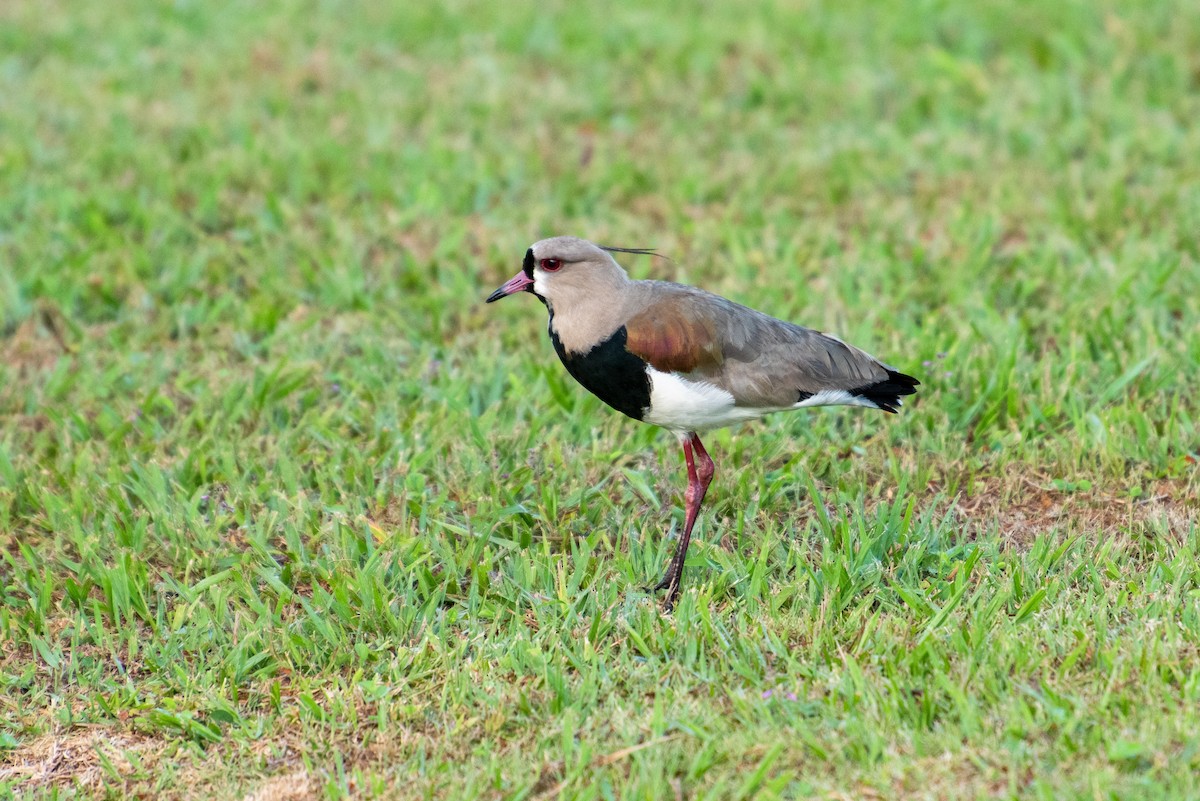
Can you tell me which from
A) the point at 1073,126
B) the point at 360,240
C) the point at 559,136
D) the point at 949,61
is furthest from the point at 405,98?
the point at 1073,126

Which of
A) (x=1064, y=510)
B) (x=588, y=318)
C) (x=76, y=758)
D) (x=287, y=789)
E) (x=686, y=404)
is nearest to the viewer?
(x=287, y=789)

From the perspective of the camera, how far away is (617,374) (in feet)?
14.0

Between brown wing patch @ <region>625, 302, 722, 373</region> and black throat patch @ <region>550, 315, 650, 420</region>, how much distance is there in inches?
1.6

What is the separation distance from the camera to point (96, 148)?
299 inches

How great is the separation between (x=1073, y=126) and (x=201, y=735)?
5721mm

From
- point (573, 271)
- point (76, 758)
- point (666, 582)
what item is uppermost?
point (573, 271)

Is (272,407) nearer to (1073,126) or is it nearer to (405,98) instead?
(405,98)

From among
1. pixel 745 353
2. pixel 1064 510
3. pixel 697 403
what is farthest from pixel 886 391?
pixel 1064 510

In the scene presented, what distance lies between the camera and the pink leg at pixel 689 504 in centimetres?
439

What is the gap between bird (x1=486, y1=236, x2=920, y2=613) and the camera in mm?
4285

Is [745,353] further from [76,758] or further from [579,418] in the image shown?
[76,758]

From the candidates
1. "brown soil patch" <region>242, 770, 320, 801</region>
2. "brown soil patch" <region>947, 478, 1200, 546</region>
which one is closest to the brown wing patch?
"brown soil patch" <region>947, 478, 1200, 546</region>

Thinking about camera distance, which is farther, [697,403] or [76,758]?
[697,403]

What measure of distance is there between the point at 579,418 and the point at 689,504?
0.96m
